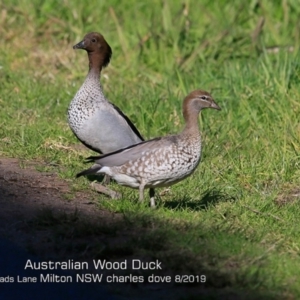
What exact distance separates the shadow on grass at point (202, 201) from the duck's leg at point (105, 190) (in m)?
0.39

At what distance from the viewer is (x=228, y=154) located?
8.33m

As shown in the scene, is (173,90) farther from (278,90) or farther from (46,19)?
(46,19)

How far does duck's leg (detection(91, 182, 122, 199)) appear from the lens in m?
6.88

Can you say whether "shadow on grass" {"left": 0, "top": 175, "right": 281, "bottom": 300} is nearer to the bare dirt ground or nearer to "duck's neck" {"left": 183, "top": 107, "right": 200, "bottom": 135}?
the bare dirt ground

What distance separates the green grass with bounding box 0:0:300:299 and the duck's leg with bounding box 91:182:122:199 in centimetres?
11

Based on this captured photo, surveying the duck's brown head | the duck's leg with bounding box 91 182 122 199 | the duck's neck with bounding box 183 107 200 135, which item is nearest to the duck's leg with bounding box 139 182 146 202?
the duck's leg with bounding box 91 182 122 199

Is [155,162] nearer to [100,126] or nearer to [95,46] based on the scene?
[100,126]

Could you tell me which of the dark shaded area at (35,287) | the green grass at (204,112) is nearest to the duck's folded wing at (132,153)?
the green grass at (204,112)

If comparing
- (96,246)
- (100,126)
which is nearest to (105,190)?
(100,126)

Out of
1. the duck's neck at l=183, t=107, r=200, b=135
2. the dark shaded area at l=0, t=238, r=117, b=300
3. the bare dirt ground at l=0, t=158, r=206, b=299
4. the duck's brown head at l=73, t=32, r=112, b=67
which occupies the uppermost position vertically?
the duck's brown head at l=73, t=32, r=112, b=67

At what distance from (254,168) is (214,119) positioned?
58.0 inches

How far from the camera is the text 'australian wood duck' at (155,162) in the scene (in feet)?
20.8

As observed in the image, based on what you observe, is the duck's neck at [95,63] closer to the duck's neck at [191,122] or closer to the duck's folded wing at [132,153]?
the duck's neck at [191,122]

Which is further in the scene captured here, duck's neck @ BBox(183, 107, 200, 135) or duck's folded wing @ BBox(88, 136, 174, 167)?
duck's neck @ BBox(183, 107, 200, 135)
